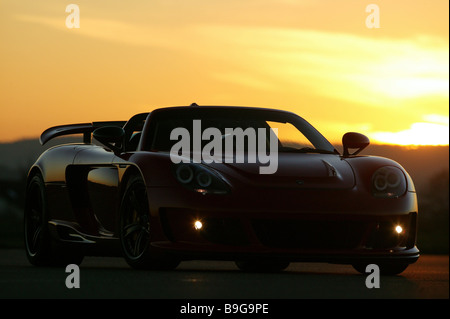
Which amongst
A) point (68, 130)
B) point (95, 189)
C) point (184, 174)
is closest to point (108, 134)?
point (95, 189)

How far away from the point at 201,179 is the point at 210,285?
3.21 ft

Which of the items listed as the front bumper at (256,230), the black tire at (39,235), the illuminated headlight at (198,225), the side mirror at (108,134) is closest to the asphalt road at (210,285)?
the front bumper at (256,230)

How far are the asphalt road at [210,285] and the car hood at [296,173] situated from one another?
75 cm

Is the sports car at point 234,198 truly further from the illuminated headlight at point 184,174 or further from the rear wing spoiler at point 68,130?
the rear wing spoiler at point 68,130

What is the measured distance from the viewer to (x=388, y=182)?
852 centimetres

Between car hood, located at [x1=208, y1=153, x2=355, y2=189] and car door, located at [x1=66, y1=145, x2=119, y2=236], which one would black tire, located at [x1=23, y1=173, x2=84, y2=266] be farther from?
car hood, located at [x1=208, y1=153, x2=355, y2=189]

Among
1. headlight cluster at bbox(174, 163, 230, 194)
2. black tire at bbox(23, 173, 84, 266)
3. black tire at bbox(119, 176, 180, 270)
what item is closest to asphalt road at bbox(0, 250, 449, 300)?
black tire at bbox(119, 176, 180, 270)

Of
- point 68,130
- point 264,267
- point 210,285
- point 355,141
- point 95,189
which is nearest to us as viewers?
point 210,285

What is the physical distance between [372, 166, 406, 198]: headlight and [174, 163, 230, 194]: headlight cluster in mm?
1268

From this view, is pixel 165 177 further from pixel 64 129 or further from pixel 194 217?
pixel 64 129

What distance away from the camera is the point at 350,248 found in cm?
816

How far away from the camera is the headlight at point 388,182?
841cm

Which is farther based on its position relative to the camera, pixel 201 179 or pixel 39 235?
pixel 39 235

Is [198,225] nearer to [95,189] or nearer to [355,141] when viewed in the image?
[95,189]
